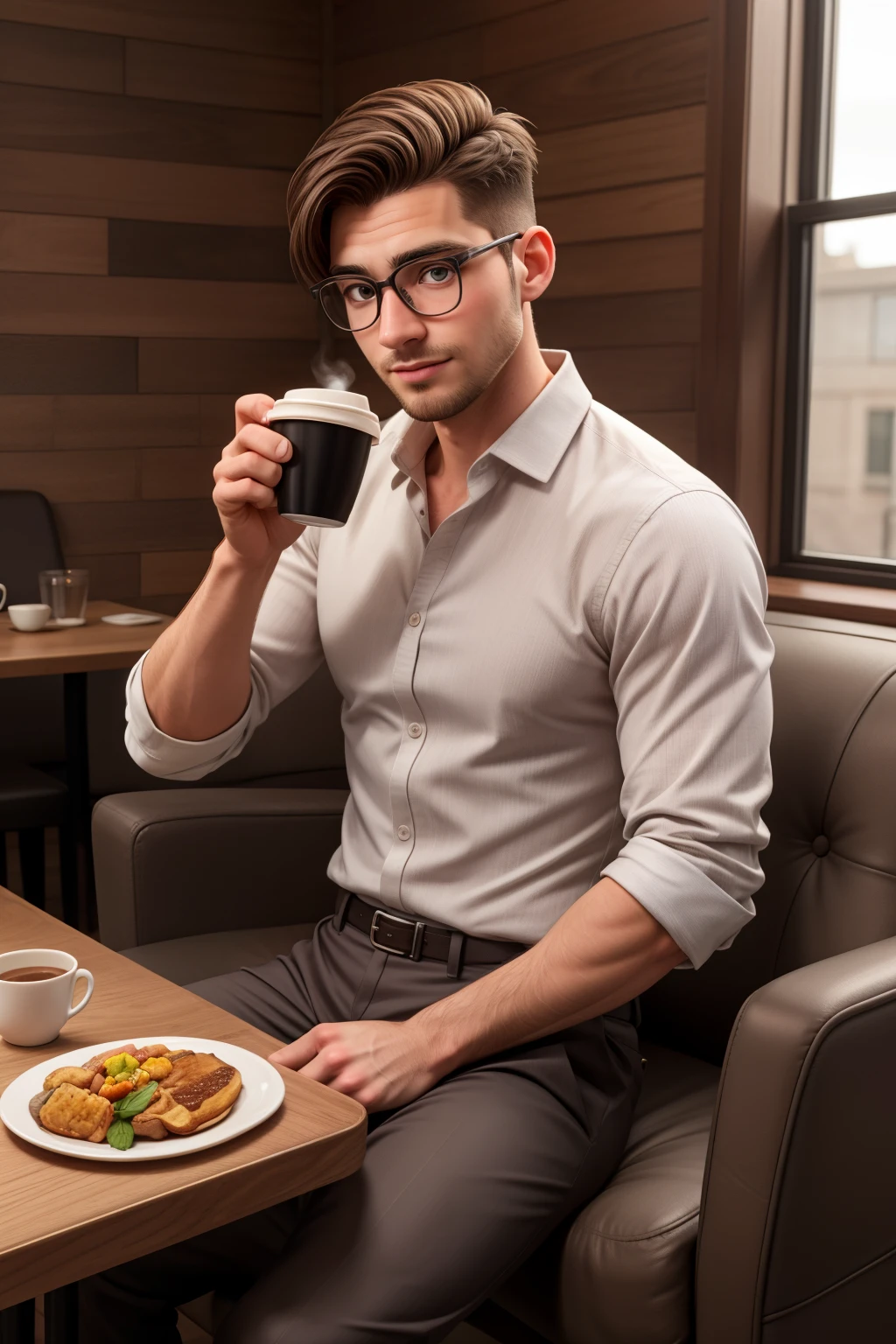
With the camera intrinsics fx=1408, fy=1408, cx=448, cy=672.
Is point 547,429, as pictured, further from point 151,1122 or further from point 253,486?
point 151,1122

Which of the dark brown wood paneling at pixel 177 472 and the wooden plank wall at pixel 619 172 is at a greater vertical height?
the wooden plank wall at pixel 619 172

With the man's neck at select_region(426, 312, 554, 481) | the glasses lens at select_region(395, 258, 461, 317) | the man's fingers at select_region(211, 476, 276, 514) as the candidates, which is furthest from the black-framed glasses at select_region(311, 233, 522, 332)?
the man's fingers at select_region(211, 476, 276, 514)

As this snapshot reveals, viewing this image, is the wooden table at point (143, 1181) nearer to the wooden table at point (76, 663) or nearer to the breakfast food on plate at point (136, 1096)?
the breakfast food on plate at point (136, 1096)

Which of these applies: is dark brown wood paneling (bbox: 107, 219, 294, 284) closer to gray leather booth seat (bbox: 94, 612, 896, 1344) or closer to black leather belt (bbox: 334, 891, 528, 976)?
gray leather booth seat (bbox: 94, 612, 896, 1344)

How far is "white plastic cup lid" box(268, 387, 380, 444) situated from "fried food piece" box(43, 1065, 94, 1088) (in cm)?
60

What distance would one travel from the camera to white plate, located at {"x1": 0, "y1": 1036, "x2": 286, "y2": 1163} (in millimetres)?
924

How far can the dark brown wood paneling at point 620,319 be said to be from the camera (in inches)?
110

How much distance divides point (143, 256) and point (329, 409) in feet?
8.85

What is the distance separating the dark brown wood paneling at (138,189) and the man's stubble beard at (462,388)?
251 cm

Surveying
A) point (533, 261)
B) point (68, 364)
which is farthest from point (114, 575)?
point (533, 261)

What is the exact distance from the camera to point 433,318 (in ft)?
4.53

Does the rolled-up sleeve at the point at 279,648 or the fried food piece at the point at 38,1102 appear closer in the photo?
the fried food piece at the point at 38,1102

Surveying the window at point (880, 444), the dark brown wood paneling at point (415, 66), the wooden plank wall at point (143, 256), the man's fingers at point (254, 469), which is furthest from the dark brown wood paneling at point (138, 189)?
the man's fingers at point (254, 469)

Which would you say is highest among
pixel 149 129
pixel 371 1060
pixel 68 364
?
pixel 149 129
